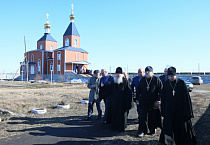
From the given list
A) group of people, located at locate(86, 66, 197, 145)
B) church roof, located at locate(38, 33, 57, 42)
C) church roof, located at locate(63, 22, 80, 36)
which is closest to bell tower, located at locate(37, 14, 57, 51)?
church roof, located at locate(38, 33, 57, 42)

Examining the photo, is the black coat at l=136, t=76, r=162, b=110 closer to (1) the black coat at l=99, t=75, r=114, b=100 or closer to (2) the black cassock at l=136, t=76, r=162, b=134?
(2) the black cassock at l=136, t=76, r=162, b=134

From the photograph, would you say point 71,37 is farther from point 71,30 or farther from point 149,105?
point 149,105

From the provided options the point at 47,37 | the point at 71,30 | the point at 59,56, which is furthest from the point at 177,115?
the point at 47,37

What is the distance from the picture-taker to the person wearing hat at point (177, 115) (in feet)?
14.7

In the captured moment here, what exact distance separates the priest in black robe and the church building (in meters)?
36.7

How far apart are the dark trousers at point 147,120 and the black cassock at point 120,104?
59cm

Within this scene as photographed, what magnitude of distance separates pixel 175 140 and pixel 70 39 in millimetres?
43347

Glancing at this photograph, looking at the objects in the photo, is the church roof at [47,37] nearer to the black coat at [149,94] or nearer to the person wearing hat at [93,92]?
the person wearing hat at [93,92]

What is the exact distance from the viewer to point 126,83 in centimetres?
601

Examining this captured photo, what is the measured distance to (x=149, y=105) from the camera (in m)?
5.31

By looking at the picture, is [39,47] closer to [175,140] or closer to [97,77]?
[97,77]

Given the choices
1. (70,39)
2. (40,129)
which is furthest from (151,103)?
(70,39)

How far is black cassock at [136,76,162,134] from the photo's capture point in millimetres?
5312

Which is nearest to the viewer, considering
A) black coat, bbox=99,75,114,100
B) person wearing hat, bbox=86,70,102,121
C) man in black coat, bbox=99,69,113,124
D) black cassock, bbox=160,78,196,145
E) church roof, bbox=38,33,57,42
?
black cassock, bbox=160,78,196,145
